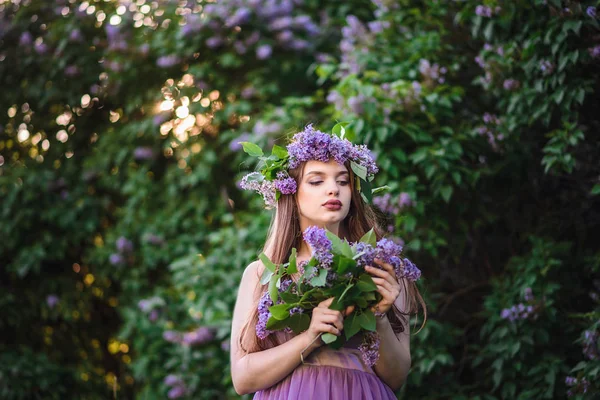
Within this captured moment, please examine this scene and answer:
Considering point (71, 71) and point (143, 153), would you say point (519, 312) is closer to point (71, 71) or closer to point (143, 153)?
point (143, 153)

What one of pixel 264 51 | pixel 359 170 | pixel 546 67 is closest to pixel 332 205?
pixel 359 170

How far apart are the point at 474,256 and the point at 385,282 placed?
2.08 m

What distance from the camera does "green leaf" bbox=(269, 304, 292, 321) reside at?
76.1 inches

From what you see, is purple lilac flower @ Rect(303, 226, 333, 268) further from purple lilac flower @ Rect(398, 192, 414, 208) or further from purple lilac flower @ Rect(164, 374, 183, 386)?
purple lilac flower @ Rect(164, 374, 183, 386)

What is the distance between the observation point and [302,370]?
2.05 m

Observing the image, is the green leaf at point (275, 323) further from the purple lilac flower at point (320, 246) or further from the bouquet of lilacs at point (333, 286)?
the purple lilac flower at point (320, 246)

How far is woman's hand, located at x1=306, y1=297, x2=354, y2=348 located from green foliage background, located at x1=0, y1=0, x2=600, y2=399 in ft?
3.02

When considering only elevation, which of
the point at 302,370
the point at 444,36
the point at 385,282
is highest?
the point at 385,282

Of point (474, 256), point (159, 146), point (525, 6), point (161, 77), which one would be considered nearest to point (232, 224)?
point (159, 146)

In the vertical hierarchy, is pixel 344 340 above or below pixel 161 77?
above

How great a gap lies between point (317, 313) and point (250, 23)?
120 inches

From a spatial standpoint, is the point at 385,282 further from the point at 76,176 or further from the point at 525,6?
the point at 76,176

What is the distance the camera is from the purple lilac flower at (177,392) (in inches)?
160

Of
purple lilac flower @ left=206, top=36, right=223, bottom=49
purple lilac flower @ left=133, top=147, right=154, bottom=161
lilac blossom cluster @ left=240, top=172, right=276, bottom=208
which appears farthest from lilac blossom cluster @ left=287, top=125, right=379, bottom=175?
purple lilac flower @ left=133, top=147, right=154, bottom=161
